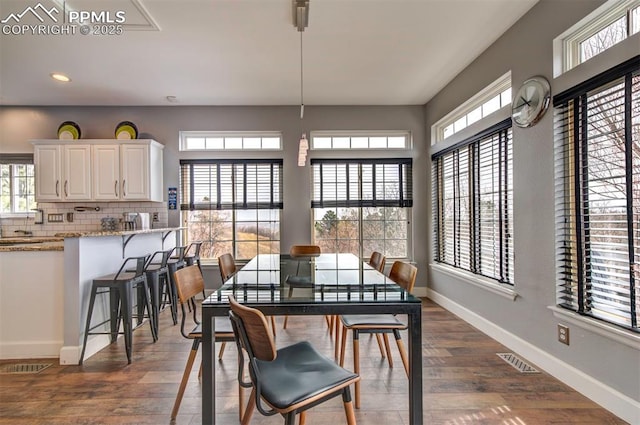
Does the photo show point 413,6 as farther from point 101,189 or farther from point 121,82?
point 101,189

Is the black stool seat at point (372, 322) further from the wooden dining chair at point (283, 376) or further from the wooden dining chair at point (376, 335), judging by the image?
the wooden dining chair at point (283, 376)

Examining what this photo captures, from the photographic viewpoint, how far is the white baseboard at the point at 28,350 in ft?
8.68

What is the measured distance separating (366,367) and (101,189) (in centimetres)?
421

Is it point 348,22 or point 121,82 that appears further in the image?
point 121,82

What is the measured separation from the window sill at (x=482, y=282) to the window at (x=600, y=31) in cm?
189

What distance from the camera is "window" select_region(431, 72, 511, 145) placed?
9.86 feet

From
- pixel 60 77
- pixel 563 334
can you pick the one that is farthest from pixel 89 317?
pixel 563 334


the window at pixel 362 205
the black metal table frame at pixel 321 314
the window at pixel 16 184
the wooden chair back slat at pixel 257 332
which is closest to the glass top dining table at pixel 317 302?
the black metal table frame at pixel 321 314

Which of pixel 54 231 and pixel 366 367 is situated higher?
pixel 54 231

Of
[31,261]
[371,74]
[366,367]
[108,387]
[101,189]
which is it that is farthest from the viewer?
[101,189]

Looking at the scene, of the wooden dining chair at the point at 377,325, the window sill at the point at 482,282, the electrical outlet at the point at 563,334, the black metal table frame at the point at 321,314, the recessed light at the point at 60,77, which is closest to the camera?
the black metal table frame at the point at 321,314

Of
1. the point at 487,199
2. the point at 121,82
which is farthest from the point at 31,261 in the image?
the point at 487,199

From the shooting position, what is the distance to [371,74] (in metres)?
3.62

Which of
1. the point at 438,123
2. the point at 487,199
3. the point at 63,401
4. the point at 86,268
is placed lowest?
the point at 63,401
